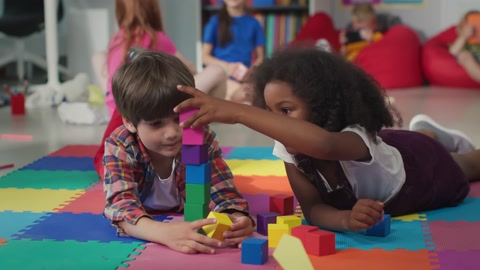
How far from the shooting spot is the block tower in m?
1.47

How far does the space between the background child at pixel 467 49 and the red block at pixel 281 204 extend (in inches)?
134

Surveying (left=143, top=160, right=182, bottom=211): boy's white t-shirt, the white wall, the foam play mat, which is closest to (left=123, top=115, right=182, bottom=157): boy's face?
(left=143, top=160, right=182, bottom=211): boy's white t-shirt

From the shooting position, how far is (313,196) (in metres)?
1.77

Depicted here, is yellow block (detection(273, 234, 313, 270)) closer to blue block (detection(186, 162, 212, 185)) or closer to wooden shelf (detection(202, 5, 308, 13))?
blue block (detection(186, 162, 212, 185))

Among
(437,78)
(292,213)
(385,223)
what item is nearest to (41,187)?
(292,213)

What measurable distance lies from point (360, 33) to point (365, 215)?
3904 millimetres

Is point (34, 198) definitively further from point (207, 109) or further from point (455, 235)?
point (455, 235)

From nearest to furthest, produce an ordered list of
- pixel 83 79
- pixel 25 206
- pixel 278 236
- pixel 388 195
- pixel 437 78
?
pixel 278 236, pixel 388 195, pixel 25 206, pixel 83 79, pixel 437 78

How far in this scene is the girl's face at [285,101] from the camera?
1.66 meters

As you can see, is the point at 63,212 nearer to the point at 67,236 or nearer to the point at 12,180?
the point at 67,236

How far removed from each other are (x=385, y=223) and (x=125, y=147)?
0.61m

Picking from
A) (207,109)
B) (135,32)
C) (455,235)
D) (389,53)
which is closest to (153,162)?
(207,109)

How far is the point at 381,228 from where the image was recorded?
165cm

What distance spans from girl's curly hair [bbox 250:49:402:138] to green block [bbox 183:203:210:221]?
0.33 m
